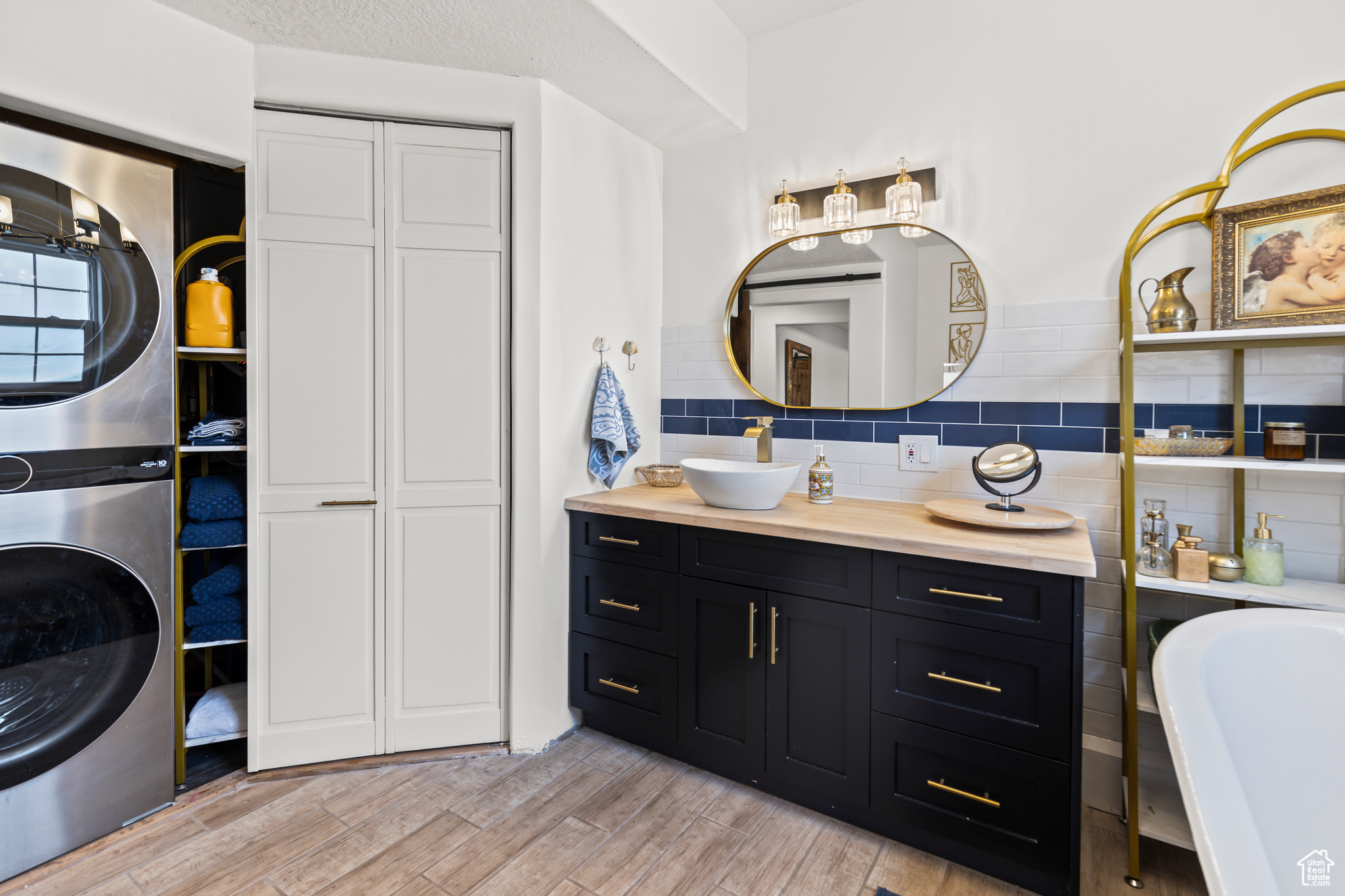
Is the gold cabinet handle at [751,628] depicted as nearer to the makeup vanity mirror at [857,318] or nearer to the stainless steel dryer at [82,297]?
the makeup vanity mirror at [857,318]

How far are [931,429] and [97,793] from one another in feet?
9.16

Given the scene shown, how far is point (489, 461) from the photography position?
7.68 feet

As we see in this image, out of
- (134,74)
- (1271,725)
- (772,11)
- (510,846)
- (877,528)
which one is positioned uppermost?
(772,11)

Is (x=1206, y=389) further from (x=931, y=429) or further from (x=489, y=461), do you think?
(x=489, y=461)

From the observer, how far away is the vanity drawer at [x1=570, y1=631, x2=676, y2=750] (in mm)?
2264

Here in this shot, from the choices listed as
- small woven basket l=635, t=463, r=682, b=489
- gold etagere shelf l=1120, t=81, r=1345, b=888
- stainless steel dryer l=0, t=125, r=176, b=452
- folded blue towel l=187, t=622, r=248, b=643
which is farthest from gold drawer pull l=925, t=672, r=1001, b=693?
stainless steel dryer l=0, t=125, r=176, b=452

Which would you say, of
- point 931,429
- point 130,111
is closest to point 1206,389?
point 931,429

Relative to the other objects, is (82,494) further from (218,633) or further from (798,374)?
(798,374)

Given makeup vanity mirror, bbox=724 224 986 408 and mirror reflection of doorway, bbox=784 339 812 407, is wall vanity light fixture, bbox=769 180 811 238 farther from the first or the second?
mirror reflection of doorway, bbox=784 339 812 407

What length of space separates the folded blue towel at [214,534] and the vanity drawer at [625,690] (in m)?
1.18

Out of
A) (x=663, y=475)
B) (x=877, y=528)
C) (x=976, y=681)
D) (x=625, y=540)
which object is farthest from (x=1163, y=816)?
(x=663, y=475)

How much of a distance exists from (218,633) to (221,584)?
0.16m

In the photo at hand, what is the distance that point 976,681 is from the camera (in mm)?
1710

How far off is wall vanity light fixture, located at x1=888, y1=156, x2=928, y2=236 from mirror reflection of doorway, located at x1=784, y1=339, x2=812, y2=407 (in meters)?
0.56
